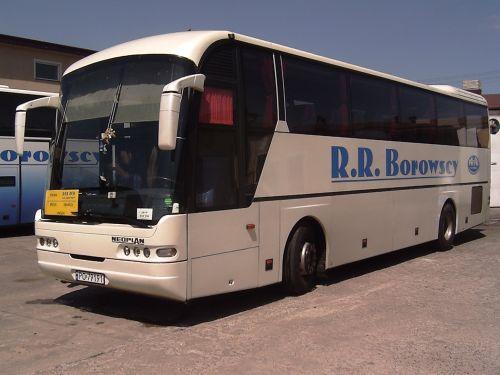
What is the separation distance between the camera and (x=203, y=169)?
6344 mm

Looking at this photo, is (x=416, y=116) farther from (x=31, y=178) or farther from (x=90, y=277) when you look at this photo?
(x=31, y=178)

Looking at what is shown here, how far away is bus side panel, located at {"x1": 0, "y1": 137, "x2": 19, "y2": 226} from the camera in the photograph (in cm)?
1391

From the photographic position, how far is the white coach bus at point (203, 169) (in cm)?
611

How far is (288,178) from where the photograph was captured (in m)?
7.71

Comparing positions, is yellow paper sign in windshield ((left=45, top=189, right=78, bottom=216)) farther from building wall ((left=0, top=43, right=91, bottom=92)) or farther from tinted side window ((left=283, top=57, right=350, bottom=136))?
building wall ((left=0, top=43, right=91, bottom=92))

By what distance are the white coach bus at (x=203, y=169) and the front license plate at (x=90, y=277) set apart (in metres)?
0.02

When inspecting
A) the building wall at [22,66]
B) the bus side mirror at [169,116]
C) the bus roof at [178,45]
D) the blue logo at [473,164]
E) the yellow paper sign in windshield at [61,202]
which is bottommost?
the yellow paper sign in windshield at [61,202]

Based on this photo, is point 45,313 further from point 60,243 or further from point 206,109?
point 206,109

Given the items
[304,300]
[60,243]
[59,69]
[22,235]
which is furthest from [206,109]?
[59,69]

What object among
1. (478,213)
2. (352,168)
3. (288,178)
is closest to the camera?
(288,178)

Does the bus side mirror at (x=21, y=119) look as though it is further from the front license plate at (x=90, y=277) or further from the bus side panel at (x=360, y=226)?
the bus side panel at (x=360, y=226)

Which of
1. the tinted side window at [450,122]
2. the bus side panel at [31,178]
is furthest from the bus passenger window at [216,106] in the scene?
the bus side panel at [31,178]

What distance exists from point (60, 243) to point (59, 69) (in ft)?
69.1

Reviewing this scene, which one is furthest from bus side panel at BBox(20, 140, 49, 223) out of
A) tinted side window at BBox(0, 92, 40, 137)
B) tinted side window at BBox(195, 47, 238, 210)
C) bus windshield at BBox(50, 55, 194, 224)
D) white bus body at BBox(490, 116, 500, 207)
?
white bus body at BBox(490, 116, 500, 207)
